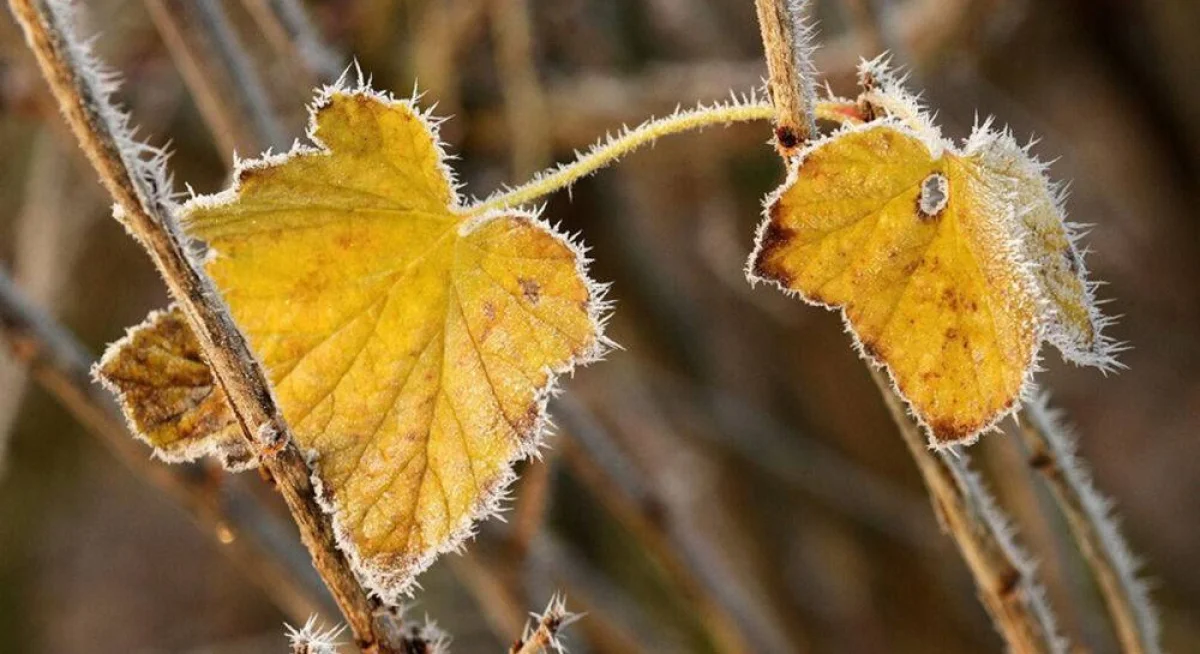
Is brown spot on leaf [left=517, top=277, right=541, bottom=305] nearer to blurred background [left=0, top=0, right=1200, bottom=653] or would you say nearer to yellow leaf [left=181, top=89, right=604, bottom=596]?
yellow leaf [left=181, top=89, right=604, bottom=596]

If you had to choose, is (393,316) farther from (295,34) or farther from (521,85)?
(521,85)

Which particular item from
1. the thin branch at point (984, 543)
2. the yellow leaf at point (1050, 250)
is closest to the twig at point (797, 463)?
the thin branch at point (984, 543)

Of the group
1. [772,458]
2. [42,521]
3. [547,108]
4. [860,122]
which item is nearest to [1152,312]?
[772,458]

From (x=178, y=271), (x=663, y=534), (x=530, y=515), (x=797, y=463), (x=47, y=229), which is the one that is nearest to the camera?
(x=178, y=271)

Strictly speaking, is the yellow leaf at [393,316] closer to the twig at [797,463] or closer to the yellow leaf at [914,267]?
the yellow leaf at [914,267]

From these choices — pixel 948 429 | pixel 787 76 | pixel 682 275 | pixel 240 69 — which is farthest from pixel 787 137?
pixel 682 275

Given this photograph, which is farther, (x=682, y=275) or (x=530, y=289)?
(x=682, y=275)

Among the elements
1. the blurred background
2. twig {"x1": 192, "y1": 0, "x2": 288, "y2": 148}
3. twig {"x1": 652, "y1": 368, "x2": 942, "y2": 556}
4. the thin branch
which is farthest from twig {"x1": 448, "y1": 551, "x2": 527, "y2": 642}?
twig {"x1": 652, "y1": 368, "x2": 942, "y2": 556}
